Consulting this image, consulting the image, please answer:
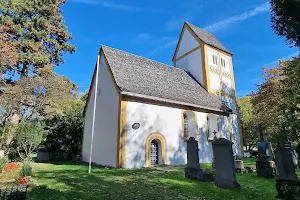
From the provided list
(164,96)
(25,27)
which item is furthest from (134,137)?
(25,27)

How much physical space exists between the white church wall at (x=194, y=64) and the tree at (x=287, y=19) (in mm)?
11711

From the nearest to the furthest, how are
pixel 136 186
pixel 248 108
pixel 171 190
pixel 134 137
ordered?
1. pixel 171 190
2. pixel 136 186
3. pixel 134 137
4. pixel 248 108

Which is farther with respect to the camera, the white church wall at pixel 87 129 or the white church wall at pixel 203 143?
the white church wall at pixel 87 129

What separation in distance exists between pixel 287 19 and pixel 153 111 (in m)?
9.92

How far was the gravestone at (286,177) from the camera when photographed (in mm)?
6216

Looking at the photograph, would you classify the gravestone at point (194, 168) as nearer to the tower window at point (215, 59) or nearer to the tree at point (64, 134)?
the tree at point (64, 134)

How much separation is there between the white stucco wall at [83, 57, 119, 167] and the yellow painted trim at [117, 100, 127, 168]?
1.44ft

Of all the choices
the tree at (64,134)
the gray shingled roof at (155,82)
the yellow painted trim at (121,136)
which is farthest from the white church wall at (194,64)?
the tree at (64,134)

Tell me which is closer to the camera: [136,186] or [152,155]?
[136,186]

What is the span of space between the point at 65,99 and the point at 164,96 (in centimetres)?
989

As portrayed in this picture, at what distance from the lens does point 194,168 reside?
380 inches

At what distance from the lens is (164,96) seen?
16453 millimetres

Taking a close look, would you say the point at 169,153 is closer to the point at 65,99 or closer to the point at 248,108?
the point at 65,99

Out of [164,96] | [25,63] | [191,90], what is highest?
[25,63]
